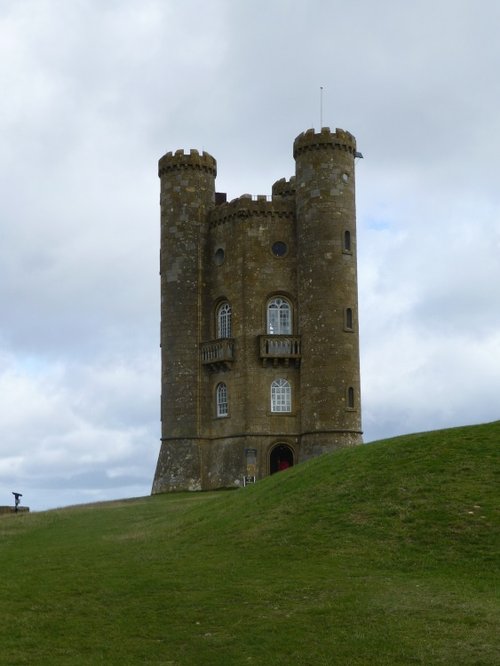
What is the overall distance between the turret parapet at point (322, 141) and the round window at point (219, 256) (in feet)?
25.2

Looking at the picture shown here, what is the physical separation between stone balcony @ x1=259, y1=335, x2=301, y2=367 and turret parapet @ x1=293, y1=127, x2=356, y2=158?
11641mm

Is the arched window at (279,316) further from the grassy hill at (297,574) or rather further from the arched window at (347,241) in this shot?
the grassy hill at (297,574)

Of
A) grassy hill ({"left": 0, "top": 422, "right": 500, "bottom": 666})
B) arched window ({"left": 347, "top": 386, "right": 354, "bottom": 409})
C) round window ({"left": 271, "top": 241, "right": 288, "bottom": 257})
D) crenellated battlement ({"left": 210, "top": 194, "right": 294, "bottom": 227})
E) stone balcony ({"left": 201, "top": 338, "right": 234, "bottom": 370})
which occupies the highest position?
crenellated battlement ({"left": 210, "top": 194, "right": 294, "bottom": 227})

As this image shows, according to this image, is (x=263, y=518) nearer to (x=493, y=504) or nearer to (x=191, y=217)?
(x=493, y=504)

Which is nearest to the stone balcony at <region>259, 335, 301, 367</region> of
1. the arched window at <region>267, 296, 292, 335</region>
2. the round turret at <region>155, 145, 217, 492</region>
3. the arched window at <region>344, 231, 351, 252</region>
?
the arched window at <region>267, 296, 292, 335</region>

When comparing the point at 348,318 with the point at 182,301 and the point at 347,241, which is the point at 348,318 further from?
the point at 182,301

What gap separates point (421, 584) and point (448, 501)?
19.2 ft

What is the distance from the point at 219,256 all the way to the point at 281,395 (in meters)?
9.99

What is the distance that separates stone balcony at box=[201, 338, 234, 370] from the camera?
203ft

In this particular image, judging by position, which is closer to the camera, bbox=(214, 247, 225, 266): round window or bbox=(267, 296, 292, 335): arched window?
bbox=(267, 296, 292, 335): arched window

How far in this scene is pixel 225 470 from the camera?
60.7 meters

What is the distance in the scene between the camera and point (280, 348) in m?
61.3

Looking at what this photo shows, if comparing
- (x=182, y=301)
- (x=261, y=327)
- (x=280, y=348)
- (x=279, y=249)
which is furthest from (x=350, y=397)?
(x=182, y=301)

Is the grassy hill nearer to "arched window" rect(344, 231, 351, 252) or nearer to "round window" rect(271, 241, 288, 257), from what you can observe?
"arched window" rect(344, 231, 351, 252)
